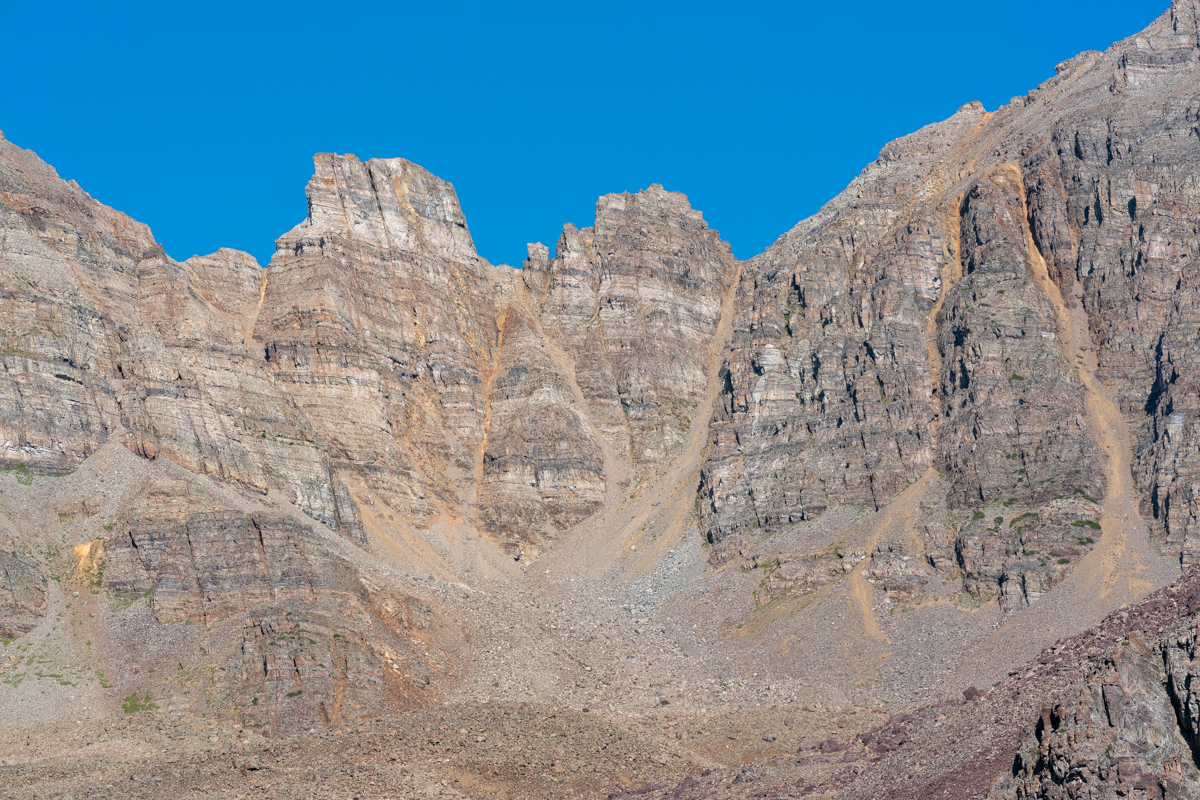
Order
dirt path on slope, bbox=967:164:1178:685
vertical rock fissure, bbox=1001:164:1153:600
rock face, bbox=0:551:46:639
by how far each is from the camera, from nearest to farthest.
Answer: rock face, bbox=0:551:46:639 < dirt path on slope, bbox=967:164:1178:685 < vertical rock fissure, bbox=1001:164:1153:600

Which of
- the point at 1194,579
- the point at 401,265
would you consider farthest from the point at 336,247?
the point at 1194,579

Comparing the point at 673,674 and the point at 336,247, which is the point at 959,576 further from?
the point at 336,247

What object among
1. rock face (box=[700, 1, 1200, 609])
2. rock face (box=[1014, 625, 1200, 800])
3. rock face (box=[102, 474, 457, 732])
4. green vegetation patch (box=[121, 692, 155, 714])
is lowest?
rock face (box=[1014, 625, 1200, 800])

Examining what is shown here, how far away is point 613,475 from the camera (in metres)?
139

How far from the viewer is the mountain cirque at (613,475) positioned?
78.8 meters

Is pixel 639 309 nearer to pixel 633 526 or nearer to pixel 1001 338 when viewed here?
pixel 633 526

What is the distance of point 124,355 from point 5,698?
1761 inches

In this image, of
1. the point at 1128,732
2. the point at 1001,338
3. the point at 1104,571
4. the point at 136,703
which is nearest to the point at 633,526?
the point at 1001,338

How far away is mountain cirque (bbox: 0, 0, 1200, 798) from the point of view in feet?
258

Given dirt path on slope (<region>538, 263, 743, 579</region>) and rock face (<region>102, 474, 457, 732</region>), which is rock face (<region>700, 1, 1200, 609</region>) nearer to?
dirt path on slope (<region>538, 263, 743, 579</region>)

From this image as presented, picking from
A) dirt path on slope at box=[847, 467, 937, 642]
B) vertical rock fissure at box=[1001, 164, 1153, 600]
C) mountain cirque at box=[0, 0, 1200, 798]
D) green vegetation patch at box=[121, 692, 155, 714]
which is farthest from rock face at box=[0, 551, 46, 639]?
vertical rock fissure at box=[1001, 164, 1153, 600]

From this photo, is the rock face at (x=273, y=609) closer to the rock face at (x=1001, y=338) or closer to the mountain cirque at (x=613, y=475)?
the mountain cirque at (x=613, y=475)

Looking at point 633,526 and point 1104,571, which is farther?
point 633,526

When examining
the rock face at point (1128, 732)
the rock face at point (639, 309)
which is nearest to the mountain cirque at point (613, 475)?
the rock face at point (639, 309)
